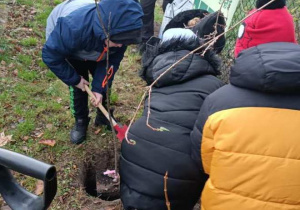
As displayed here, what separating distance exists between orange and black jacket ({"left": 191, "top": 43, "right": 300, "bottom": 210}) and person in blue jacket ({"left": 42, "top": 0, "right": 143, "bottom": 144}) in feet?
2.75

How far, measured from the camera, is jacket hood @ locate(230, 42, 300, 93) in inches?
56.8

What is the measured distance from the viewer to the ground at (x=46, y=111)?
8.80 ft

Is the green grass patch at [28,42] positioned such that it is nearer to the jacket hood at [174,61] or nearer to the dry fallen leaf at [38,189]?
the dry fallen leaf at [38,189]

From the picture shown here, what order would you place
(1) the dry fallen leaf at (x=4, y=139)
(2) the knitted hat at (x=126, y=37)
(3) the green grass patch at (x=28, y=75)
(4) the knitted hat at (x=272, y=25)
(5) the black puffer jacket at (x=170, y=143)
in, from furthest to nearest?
(3) the green grass patch at (x=28, y=75) → (1) the dry fallen leaf at (x=4, y=139) → (4) the knitted hat at (x=272, y=25) → (2) the knitted hat at (x=126, y=37) → (5) the black puffer jacket at (x=170, y=143)

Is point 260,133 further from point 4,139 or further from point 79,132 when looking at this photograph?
point 4,139

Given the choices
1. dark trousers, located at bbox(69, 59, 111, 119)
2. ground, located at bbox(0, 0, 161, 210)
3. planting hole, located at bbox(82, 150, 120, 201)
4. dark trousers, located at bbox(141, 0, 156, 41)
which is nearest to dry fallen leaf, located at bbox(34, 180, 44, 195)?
ground, located at bbox(0, 0, 161, 210)

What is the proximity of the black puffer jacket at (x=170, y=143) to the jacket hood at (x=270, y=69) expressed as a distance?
19.6 inches

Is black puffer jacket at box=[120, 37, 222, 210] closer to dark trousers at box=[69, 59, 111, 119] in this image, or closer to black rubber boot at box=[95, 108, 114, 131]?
dark trousers at box=[69, 59, 111, 119]

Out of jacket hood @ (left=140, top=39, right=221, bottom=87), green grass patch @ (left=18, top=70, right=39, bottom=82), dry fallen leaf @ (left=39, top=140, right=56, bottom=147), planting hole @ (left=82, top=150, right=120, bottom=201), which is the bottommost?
planting hole @ (left=82, top=150, right=120, bottom=201)

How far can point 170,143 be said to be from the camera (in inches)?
77.9

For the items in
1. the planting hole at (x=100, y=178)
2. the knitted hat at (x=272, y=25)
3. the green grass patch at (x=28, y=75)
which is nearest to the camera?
the knitted hat at (x=272, y=25)

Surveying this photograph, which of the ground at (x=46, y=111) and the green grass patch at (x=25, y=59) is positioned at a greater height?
the green grass patch at (x=25, y=59)

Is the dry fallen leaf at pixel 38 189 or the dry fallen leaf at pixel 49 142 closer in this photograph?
the dry fallen leaf at pixel 38 189

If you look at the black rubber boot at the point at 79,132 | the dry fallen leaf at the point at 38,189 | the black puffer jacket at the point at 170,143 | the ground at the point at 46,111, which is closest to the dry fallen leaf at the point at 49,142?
the ground at the point at 46,111
